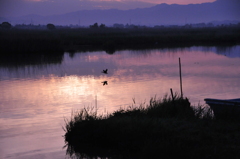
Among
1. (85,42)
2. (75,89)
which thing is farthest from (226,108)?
(85,42)

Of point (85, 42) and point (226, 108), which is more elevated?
point (85, 42)

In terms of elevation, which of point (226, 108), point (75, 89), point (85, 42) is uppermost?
point (85, 42)

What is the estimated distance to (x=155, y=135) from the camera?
21.0 ft

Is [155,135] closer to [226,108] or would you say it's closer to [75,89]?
[226,108]

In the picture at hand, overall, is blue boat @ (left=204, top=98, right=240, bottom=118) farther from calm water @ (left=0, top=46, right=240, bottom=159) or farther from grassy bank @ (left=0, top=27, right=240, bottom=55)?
grassy bank @ (left=0, top=27, right=240, bottom=55)

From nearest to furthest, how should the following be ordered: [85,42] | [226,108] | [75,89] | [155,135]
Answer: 1. [155,135]
2. [226,108]
3. [75,89]
4. [85,42]

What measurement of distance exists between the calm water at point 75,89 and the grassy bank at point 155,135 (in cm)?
56

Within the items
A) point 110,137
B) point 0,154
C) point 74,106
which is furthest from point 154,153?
point 74,106

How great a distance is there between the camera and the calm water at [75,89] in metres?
7.80

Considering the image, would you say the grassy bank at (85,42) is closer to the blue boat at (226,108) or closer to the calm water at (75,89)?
the calm water at (75,89)

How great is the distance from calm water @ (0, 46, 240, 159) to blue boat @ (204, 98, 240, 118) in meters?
3.02

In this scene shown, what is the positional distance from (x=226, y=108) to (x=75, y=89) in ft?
23.7

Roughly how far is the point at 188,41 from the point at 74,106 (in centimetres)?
3009

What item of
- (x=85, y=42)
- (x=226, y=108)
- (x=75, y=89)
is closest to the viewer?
(x=226, y=108)
